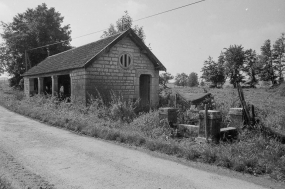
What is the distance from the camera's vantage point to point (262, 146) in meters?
5.24

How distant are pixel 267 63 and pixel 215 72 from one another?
16322 millimetres

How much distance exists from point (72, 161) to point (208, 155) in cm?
313

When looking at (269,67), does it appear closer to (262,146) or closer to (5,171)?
(262,146)

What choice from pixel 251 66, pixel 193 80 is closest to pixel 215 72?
pixel 251 66

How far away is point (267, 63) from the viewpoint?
65.2 meters

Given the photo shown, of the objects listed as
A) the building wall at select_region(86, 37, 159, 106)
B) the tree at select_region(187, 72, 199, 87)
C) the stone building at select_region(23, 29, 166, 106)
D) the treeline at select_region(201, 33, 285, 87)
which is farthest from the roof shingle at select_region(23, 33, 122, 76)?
the tree at select_region(187, 72, 199, 87)

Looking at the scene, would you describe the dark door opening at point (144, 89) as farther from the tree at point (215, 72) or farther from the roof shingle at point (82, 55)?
the tree at point (215, 72)

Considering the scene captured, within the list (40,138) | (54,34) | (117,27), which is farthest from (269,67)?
(40,138)

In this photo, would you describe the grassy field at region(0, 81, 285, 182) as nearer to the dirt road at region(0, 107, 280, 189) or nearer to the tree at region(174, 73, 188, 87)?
the dirt road at region(0, 107, 280, 189)

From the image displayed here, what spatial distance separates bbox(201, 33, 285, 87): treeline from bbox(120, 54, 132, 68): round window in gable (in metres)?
54.7

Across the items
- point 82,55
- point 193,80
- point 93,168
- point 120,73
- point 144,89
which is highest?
point 193,80

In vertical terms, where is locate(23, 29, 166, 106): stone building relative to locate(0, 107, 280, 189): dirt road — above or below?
above

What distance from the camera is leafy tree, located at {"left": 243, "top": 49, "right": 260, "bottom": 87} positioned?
64.0 m

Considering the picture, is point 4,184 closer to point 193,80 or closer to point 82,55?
point 82,55
